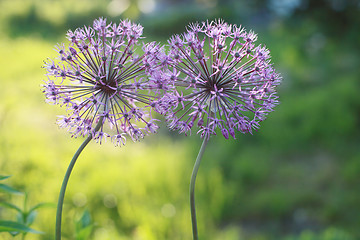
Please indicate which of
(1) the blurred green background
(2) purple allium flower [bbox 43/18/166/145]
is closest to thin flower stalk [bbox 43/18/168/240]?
(2) purple allium flower [bbox 43/18/166/145]

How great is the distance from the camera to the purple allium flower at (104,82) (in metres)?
1.54

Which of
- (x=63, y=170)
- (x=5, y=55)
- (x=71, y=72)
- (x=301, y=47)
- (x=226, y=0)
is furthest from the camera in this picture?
(x=226, y=0)

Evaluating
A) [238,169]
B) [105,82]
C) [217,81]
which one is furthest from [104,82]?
[238,169]

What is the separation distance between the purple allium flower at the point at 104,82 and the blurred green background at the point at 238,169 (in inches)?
71.8

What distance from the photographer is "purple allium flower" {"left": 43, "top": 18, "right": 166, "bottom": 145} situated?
1.54 metres

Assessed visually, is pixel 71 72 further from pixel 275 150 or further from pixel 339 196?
pixel 275 150

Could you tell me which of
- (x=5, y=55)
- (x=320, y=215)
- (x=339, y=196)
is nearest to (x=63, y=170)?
(x=320, y=215)

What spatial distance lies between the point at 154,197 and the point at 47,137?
2.50 meters

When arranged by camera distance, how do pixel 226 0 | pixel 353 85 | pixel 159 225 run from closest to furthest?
pixel 159 225
pixel 353 85
pixel 226 0

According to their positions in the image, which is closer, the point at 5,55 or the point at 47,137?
the point at 47,137

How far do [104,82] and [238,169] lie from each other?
401 cm

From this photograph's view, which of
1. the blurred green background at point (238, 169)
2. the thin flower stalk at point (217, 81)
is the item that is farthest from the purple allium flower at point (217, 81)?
the blurred green background at point (238, 169)

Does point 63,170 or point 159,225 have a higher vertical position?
point 63,170

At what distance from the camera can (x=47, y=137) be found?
20.1 feet
